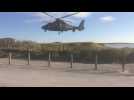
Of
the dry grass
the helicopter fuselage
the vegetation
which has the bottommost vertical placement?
the dry grass

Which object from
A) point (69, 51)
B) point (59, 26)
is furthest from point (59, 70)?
point (59, 26)

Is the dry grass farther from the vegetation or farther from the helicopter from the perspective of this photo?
the helicopter

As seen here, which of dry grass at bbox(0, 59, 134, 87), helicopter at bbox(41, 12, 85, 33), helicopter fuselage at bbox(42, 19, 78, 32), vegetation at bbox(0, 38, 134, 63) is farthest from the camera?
vegetation at bbox(0, 38, 134, 63)

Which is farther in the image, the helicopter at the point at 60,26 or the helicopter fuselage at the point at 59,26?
the helicopter fuselage at the point at 59,26

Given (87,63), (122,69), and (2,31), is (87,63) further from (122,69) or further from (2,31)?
(2,31)

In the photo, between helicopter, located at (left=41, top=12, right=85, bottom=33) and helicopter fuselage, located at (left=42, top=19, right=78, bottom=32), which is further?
helicopter fuselage, located at (left=42, top=19, right=78, bottom=32)

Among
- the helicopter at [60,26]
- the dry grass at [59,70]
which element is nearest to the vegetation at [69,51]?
the dry grass at [59,70]

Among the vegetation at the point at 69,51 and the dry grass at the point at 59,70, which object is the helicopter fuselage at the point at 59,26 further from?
the dry grass at the point at 59,70

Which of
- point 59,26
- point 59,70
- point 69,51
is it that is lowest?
point 59,70

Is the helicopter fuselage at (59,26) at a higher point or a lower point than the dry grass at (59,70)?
higher

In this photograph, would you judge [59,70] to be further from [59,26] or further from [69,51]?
[59,26]

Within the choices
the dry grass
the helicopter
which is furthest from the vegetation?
the helicopter
